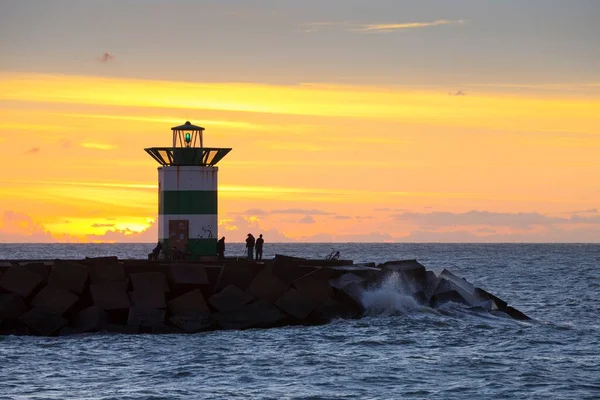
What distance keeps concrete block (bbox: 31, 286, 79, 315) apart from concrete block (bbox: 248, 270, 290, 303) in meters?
5.13

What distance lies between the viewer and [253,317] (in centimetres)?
3109

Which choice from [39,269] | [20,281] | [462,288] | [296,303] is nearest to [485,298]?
[462,288]

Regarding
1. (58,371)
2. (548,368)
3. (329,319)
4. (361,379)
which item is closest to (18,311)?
(58,371)

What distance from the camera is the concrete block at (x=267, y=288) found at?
31.4 m

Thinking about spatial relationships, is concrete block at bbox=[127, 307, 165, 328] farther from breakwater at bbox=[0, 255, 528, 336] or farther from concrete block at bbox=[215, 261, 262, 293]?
concrete block at bbox=[215, 261, 262, 293]

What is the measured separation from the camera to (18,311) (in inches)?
1182

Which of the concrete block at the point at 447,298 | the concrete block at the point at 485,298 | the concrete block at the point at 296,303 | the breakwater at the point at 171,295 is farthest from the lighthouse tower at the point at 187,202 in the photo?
the concrete block at the point at 485,298

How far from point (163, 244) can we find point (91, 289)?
5623 millimetres

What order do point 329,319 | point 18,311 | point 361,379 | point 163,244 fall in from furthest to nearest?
point 163,244 < point 329,319 < point 18,311 < point 361,379

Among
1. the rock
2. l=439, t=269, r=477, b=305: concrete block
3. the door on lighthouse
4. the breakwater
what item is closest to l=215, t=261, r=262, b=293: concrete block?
the breakwater

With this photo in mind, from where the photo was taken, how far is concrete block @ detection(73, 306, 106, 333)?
97.6ft

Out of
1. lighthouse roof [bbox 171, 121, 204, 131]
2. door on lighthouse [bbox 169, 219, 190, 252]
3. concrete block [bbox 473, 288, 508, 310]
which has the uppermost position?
lighthouse roof [bbox 171, 121, 204, 131]

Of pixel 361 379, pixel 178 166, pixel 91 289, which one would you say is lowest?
pixel 361 379

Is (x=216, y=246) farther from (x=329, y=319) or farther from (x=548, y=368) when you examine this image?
(x=548, y=368)
